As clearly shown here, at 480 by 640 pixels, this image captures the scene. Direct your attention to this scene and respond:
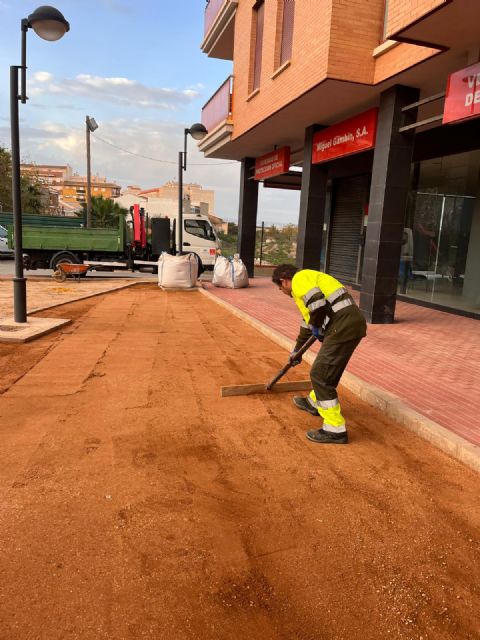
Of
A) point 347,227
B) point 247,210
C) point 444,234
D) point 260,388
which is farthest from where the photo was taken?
point 247,210

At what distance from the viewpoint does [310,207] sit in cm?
1185

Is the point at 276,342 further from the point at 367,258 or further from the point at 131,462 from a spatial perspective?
the point at 131,462

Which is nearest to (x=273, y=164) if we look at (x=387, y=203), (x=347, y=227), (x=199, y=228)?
(x=347, y=227)

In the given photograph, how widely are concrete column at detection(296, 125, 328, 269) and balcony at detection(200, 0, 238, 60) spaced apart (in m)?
6.22

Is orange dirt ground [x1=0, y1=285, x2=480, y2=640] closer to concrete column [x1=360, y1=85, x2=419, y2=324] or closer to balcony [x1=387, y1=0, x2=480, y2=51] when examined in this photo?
concrete column [x1=360, y1=85, x2=419, y2=324]

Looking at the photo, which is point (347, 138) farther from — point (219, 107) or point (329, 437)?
point (329, 437)

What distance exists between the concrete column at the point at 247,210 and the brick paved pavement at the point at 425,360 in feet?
22.5

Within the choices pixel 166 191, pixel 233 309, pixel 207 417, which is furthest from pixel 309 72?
pixel 166 191

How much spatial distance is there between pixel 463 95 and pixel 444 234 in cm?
513

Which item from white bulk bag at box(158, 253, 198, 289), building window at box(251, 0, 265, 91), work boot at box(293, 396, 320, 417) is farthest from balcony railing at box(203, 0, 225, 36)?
work boot at box(293, 396, 320, 417)

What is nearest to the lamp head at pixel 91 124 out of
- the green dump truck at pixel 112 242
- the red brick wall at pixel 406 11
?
the green dump truck at pixel 112 242

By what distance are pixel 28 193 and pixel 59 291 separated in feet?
131

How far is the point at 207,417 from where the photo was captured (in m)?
4.18

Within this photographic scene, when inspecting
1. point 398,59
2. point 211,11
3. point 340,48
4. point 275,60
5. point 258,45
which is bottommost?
point 398,59
